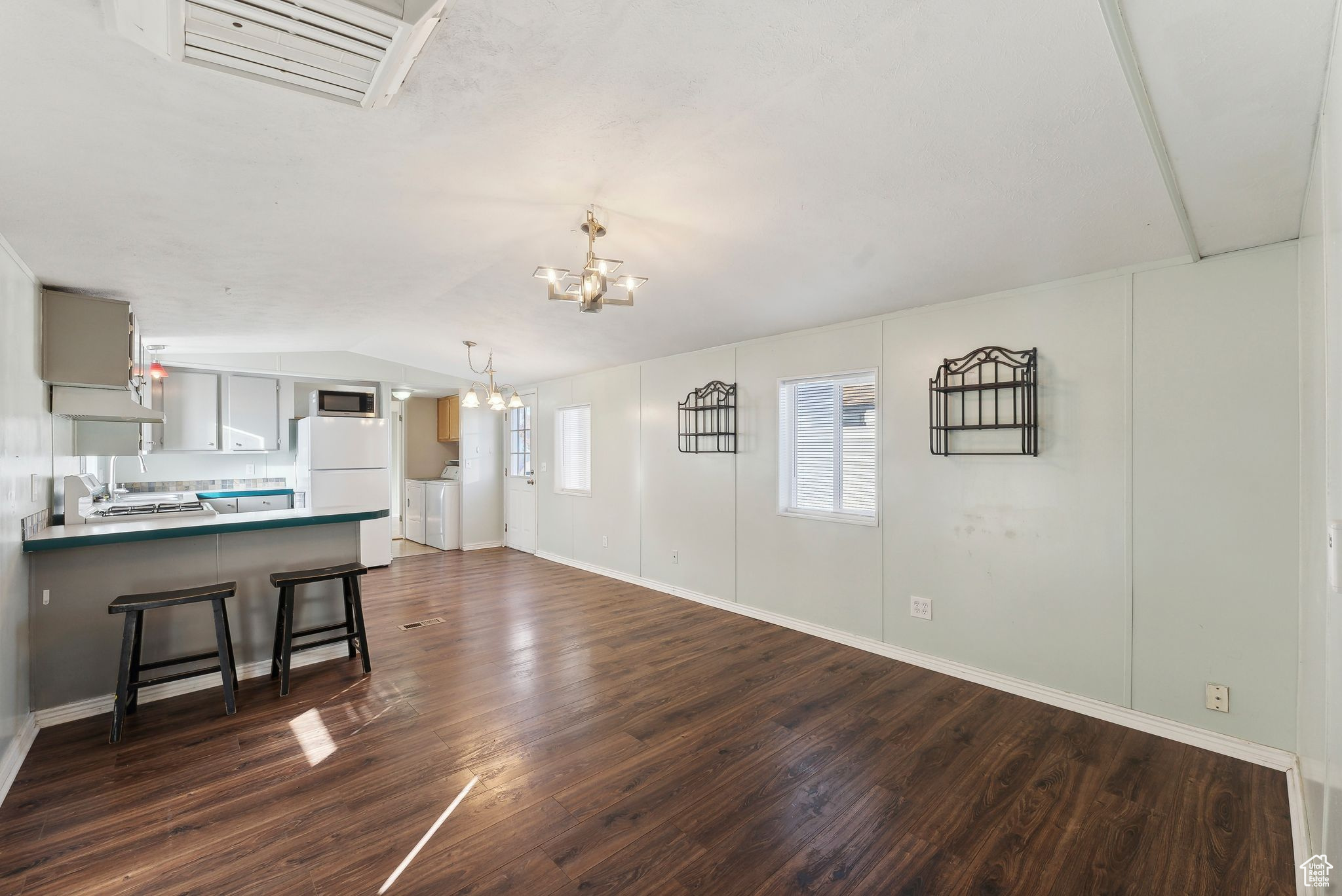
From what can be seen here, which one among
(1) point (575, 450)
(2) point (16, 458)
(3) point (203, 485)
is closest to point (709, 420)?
(1) point (575, 450)

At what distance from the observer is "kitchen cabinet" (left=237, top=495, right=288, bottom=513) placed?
6152mm

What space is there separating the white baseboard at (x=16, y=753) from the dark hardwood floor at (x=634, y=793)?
39mm

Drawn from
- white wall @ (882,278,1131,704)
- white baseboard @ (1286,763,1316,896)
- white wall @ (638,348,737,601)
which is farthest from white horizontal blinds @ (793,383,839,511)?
white baseboard @ (1286,763,1316,896)

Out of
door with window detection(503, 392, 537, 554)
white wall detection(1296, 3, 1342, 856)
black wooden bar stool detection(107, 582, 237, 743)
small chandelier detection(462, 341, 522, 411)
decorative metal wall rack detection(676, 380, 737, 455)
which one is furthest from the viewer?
door with window detection(503, 392, 537, 554)

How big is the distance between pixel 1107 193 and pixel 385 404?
6.93 meters

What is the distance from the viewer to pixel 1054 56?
61.1 inches

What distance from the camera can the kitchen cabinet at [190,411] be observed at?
5738 millimetres

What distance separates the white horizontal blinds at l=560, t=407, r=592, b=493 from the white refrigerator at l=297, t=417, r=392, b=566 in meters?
1.96

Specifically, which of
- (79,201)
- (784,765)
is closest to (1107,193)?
(784,765)

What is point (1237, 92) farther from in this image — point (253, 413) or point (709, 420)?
point (253, 413)

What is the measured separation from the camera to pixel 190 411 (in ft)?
19.2

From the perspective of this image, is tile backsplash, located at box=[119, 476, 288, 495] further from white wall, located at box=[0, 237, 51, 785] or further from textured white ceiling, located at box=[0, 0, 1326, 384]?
white wall, located at box=[0, 237, 51, 785]

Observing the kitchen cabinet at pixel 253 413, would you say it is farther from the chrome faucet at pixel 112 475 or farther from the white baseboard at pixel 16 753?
the white baseboard at pixel 16 753

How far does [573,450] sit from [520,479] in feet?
4.14
